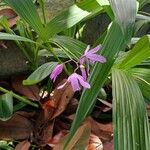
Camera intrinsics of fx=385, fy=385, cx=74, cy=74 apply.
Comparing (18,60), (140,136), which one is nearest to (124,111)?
(140,136)

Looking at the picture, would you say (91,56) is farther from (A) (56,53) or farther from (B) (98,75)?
(A) (56,53)

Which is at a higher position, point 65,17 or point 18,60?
point 65,17

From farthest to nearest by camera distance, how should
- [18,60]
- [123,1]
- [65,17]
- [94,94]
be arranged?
[18,60], [65,17], [94,94], [123,1]

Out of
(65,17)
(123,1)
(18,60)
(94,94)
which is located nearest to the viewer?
(123,1)

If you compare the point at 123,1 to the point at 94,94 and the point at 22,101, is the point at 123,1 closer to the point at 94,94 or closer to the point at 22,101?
the point at 94,94

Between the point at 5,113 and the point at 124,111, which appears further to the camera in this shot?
the point at 5,113

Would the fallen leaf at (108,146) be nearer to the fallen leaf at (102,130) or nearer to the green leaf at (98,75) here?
the fallen leaf at (102,130)

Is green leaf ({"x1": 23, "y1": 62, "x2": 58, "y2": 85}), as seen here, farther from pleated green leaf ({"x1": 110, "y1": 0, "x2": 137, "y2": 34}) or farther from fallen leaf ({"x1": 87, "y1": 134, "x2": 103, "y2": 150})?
pleated green leaf ({"x1": 110, "y1": 0, "x2": 137, "y2": 34})
